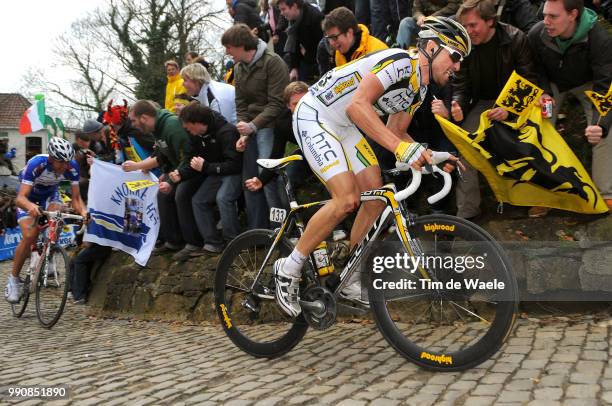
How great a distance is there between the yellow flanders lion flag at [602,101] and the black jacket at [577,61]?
2.0 inches

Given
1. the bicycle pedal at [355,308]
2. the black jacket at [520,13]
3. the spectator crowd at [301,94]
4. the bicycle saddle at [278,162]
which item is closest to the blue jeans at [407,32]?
the spectator crowd at [301,94]

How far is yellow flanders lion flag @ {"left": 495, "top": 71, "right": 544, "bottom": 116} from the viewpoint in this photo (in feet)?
16.3

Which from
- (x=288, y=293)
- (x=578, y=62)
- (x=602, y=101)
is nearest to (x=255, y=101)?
(x=288, y=293)

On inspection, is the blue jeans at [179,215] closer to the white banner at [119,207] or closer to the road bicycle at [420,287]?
the white banner at [119,207]

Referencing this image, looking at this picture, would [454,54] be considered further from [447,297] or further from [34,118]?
[34,118]

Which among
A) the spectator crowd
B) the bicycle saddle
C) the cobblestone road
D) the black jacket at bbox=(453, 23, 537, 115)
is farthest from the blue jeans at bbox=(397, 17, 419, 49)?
the cobblestone road

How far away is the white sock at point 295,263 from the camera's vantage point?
423 centimetres

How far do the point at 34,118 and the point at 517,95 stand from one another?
318 inches

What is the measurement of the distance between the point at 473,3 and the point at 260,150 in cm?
267

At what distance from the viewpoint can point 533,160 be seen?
4.88 m

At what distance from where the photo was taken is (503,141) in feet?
16.2

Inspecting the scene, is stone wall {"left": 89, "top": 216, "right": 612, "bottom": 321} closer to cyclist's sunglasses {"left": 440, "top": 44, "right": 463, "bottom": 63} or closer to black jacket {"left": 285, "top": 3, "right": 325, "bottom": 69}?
cyclist's sunglasses {"left": 440, "top": 44, "right": 463, "bottom": 63}

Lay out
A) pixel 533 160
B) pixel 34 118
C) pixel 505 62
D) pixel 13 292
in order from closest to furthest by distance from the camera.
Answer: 1. pixel 533 160
2. pixel 505 62
3. pixel 13 292
4. pixel 34 118

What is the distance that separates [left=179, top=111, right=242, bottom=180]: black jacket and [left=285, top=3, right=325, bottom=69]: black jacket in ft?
6.01
